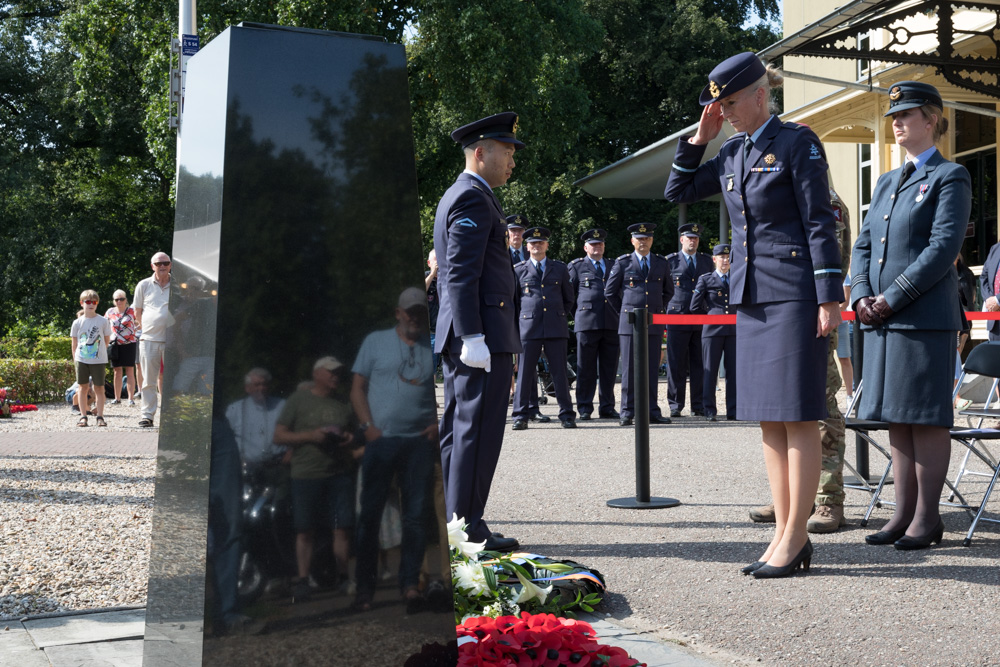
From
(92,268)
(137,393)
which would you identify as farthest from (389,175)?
(92,268)

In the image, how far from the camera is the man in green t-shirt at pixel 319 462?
267 centimetres

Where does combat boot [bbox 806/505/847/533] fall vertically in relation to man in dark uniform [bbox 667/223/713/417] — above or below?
below

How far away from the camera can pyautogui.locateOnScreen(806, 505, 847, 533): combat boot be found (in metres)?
5.56

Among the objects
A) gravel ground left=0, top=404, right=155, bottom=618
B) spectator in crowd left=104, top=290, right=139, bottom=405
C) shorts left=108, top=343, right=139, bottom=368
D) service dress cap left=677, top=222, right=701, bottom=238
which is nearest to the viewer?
gravel ground left=0, top=404, right=155, bottom=618

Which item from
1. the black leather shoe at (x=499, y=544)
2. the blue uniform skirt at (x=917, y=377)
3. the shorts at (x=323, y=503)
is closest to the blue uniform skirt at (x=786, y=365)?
the blue uniform skirt at (x=917, y=377)

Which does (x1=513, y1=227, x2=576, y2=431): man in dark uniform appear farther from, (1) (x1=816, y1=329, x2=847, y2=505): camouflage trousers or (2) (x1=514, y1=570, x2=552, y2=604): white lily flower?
(2) (x1=514, y1=570, x2=552, y2=604): white lily flower

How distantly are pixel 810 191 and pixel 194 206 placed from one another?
2.73 metres

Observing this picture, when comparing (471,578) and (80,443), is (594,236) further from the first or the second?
(471,578)

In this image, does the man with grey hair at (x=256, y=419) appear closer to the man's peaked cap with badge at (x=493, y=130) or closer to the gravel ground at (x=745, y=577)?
the gravel ground at (x=745, y=577)

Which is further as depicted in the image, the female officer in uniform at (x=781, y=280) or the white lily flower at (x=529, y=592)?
the female officer in uniform at (x=781, y=280)

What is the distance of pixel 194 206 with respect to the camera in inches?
113

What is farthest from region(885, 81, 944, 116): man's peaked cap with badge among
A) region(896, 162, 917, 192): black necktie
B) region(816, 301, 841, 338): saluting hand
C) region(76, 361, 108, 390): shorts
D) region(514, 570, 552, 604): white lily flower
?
region(76, 361, 108, 390): shorts

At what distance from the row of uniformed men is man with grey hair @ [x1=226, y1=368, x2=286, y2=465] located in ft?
30.9

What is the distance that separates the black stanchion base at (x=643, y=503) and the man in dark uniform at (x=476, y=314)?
1626 mm
